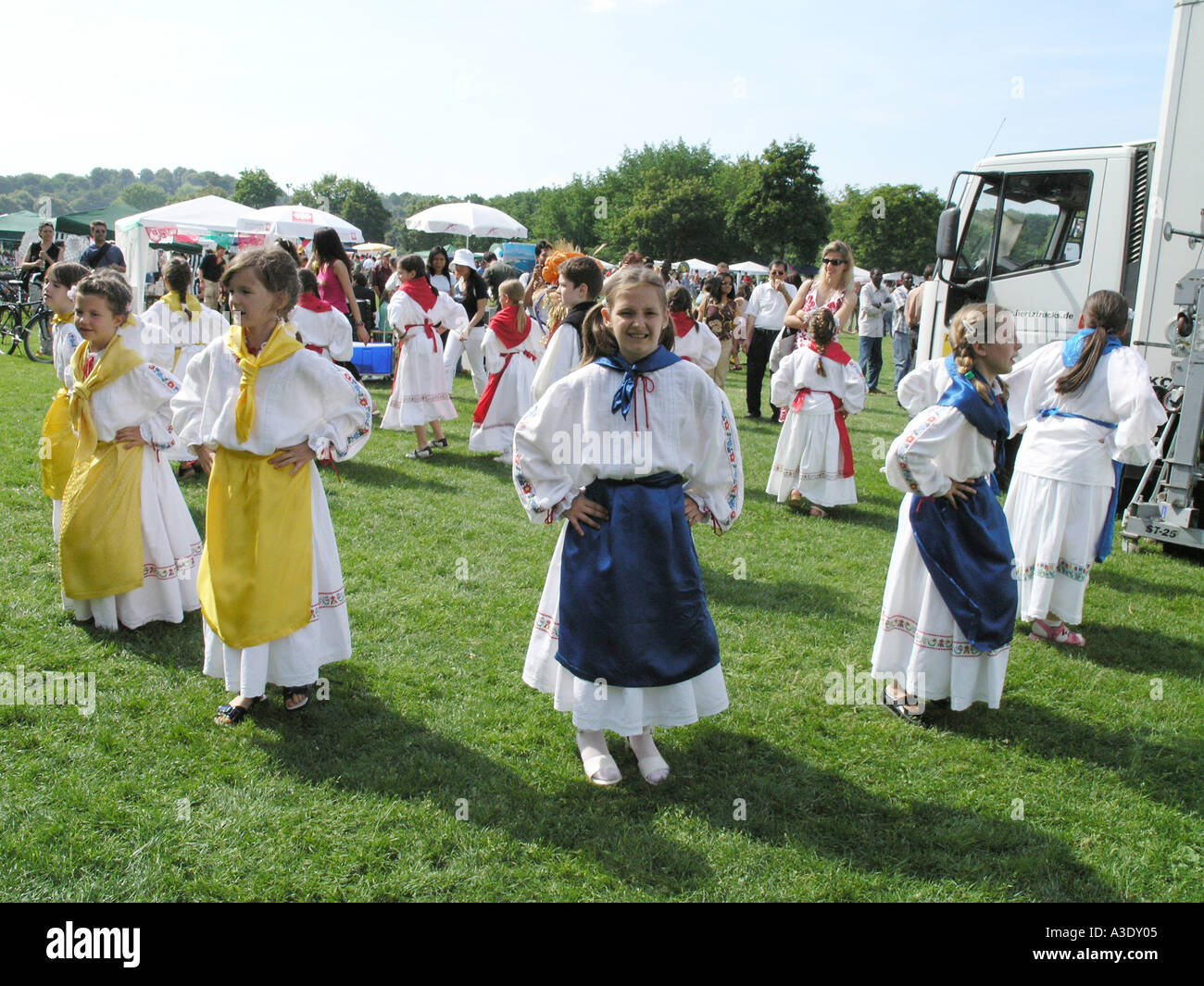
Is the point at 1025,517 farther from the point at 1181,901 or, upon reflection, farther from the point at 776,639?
the point at 1181,901

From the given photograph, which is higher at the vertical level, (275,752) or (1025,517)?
(1025,517)

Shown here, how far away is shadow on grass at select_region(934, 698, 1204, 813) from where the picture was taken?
12.5 ft

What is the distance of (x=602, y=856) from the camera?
314cm

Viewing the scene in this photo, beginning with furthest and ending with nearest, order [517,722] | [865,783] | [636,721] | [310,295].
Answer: [310,295]
[517,722]
[865,783]
[636,721]

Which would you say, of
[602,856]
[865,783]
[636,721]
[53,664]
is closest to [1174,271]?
[865,783]

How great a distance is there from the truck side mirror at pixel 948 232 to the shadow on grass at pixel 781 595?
4772mm

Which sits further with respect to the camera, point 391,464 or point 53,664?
point 391,464

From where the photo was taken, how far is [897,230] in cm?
5131

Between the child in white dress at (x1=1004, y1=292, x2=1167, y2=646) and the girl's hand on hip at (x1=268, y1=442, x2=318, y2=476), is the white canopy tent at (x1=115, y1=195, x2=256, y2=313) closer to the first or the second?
the girl's hand on hip at (x1=268, y1=442, x2=318, y2=476)

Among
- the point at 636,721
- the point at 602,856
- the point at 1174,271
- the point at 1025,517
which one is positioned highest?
the point at 1174,271

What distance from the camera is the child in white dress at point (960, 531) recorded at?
13.1 ft

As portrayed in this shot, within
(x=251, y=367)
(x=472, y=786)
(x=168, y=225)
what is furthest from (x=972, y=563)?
(x=168, y=225)

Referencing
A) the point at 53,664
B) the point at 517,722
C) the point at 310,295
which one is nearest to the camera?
the point at 517,722

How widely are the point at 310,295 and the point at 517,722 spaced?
597 centimetres
